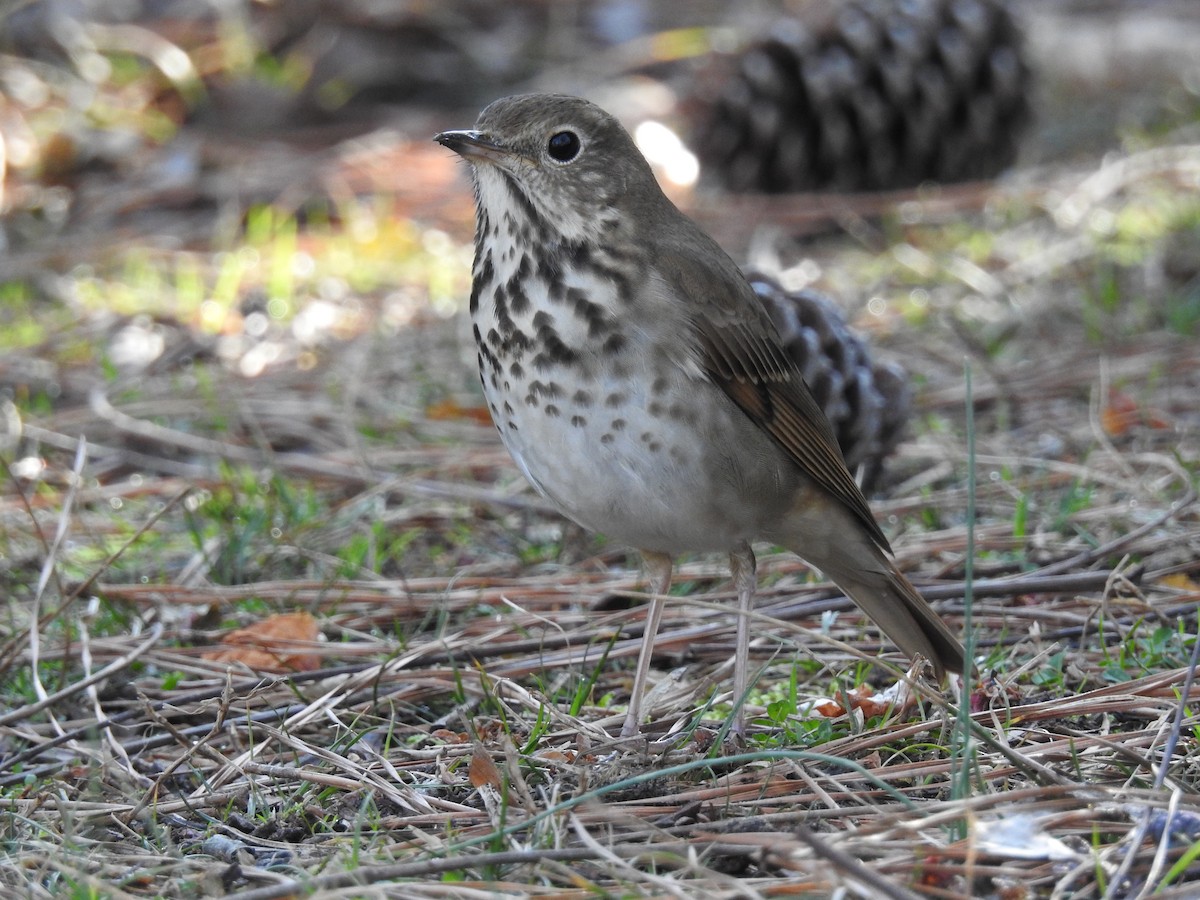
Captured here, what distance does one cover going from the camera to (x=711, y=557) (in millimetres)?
4336

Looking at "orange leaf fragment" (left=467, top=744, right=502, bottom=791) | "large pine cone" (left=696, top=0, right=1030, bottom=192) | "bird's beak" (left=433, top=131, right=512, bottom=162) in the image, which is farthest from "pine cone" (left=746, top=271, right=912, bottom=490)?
"large pine cone" (left=696, top=0, right=1030, bottom=192)

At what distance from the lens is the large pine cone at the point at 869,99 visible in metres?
7.37

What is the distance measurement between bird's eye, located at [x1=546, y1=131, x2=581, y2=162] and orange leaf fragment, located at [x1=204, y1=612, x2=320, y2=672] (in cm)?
139

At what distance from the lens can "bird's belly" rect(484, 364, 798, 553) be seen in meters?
2.93

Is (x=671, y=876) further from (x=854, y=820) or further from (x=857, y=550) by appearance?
(x=857, y=550)

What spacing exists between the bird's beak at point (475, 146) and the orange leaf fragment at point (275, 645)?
4.31ft

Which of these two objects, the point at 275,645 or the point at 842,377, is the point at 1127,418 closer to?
the point at 842,377

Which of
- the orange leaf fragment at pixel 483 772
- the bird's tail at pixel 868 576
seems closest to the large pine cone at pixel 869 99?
the bird's tail at pixel 868 576

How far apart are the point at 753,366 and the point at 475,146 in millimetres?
775

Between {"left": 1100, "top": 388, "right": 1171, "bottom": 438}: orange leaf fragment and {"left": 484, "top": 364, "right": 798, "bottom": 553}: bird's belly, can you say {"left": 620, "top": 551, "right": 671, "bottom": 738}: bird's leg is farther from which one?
{"left": 1100, "top": 388, "right": 1171, "bottom": 438}: orange leaf fragment

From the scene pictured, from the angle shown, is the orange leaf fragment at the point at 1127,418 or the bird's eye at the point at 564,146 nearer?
the bird's eye at the point at 564,146

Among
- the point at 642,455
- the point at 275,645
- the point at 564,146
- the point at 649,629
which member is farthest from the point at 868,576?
the point at 275,645

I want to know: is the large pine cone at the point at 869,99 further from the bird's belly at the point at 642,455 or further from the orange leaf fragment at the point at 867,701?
the orange leaf fragment at the point at 867,701

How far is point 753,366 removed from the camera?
10.6ft
